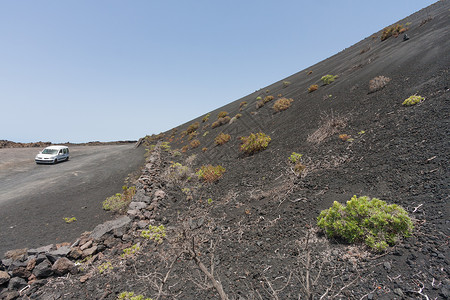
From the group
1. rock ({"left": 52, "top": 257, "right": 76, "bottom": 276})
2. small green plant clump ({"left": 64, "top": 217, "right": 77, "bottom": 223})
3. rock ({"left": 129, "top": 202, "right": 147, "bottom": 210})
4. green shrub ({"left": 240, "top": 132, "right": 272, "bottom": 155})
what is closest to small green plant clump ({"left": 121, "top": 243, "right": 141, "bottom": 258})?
rock ({"left": 52, "top": 257, "right": 76, "bottom": 276})

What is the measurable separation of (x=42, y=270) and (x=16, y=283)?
0.43 meters

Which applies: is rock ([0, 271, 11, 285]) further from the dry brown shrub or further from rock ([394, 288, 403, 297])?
the dry brown shrub

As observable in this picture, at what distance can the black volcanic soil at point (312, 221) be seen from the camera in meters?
2.74

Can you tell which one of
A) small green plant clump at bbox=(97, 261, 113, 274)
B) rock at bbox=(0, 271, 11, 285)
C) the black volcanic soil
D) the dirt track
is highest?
the dirt track

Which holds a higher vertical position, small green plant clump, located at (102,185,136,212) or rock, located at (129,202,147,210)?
small green plant clump, located at (102,185,136,212)

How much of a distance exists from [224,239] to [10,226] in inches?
318

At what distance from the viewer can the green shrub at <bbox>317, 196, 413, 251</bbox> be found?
308cm

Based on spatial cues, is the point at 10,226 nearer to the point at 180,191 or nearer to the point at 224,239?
the point at 180,191

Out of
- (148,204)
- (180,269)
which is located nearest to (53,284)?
(180,269)

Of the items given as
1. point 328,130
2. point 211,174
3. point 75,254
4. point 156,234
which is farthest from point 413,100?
point 75,254

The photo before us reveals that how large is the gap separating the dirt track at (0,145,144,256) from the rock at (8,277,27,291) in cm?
201

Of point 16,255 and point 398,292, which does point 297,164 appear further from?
point 16,255

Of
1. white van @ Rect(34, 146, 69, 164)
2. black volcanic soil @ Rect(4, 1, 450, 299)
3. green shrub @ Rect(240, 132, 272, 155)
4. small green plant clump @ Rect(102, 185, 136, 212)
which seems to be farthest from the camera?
white van @ Rect(34, 146, 69, 164)

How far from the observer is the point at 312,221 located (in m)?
4.29
